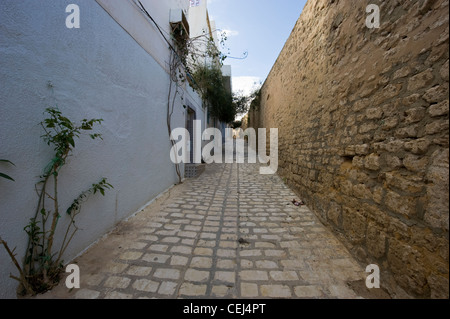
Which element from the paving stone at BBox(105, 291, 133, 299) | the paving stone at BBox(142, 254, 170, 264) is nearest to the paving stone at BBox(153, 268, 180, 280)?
the paving stone at BBox(142, 254, 170, 264)

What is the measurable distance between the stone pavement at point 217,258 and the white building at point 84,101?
38 cm

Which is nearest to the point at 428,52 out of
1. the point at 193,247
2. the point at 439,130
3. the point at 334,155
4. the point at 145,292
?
the point at 439,130

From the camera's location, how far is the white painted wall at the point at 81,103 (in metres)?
1.26

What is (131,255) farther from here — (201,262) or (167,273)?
(201,262)

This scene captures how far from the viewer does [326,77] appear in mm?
2789

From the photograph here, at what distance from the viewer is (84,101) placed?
1856mm

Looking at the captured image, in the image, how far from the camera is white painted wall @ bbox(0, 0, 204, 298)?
1.26 meters

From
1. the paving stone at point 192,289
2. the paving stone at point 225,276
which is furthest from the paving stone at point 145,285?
the paving stone at point 225,276

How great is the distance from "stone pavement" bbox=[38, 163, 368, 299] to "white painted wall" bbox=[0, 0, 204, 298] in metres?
0.38

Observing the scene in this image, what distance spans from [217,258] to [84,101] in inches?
84.0

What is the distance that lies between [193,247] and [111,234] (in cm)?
106

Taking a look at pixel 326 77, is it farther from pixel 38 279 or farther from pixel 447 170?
pixel 38 279

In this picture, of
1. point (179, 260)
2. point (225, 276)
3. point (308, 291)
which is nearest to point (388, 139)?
point (308, 291)

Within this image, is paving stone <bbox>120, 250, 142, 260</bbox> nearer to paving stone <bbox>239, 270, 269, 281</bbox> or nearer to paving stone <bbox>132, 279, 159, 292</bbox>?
paving stone <bbox>132, 279, 159, 292</bbox>
